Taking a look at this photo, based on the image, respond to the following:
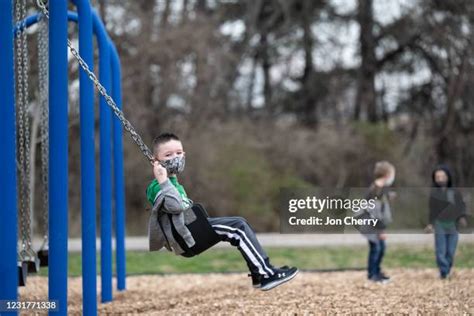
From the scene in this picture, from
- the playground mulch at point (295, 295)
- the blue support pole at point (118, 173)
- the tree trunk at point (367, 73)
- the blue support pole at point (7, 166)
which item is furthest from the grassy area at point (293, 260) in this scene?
the tree trunk at point (367, 73)

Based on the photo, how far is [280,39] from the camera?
72.1 feet

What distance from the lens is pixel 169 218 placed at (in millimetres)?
4793

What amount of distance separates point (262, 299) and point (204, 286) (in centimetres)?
201

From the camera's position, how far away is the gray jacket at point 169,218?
15.3 ft

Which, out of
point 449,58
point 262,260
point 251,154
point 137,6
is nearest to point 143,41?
point 137,6

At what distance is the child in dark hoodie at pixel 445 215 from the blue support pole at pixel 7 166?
4.91m

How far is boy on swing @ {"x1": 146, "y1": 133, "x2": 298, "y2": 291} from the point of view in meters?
4.74

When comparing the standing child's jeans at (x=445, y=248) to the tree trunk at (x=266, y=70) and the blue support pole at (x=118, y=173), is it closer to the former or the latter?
the blue support pole at (x=118, y=173)

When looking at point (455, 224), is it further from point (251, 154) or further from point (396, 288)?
point (251, 154)

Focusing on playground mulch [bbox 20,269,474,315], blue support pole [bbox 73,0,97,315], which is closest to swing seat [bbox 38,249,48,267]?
playground mulch [bbox 20,269,474,315]

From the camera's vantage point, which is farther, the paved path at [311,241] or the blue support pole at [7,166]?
the paved path at [311,241]

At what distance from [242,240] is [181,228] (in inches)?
17.0

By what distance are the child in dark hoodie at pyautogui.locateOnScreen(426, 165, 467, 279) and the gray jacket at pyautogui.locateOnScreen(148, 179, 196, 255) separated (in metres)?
4.01

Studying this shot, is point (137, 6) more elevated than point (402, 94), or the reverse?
point (137, 6)
